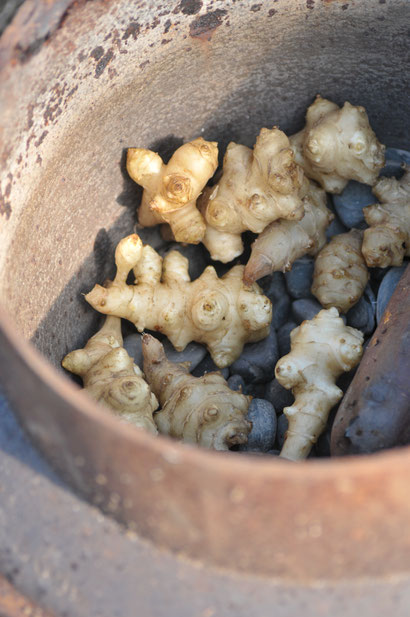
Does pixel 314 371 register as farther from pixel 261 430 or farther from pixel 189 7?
pixel 189 7

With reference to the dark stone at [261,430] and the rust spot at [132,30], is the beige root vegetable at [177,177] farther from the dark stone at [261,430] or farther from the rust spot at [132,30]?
the dark stone at [261,430]

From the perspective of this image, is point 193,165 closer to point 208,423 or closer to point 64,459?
point 208,423

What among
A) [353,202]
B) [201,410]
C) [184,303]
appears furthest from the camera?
[353,202]

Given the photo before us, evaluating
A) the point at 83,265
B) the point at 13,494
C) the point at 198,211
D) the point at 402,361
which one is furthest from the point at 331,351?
the point at 13,494

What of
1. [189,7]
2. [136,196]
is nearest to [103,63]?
[189,7]

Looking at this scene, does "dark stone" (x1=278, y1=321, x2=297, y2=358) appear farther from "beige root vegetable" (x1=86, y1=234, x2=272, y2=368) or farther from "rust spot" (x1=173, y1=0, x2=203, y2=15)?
"rust spot" (x1=173, y1=0, x2=203, y2=15)
